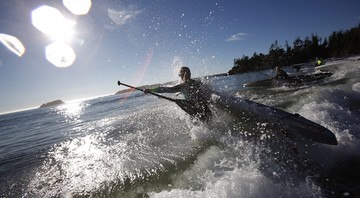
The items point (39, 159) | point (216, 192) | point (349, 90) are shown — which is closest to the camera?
point (216, 192)

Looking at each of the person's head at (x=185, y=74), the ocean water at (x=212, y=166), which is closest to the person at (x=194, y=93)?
the person's head at (x=185, y=74)

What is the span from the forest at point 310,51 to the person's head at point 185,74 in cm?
10975

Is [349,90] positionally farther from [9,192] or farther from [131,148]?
[9,192]

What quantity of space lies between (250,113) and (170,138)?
394 cm

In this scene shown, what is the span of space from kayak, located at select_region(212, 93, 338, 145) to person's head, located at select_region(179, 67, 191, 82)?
2062 mm

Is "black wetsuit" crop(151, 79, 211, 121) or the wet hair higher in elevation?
the wet hair

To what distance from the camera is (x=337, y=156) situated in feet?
18.9

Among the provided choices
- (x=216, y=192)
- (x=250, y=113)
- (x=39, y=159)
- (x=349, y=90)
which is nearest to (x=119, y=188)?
(x=216, y=192)

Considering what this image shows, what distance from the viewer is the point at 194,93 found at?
10680 mm

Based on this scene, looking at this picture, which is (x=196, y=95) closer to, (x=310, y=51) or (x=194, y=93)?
(x=194, y=93)

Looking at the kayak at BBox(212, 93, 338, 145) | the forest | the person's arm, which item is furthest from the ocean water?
the forest

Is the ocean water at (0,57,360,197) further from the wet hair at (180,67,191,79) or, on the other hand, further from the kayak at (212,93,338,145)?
the wet hair at (180,67,191,79)

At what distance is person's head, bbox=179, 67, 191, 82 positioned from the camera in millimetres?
11258

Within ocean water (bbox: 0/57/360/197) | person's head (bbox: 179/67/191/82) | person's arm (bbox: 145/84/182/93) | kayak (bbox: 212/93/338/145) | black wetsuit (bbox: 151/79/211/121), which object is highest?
person's head (bbox: 179/67/191/82)
